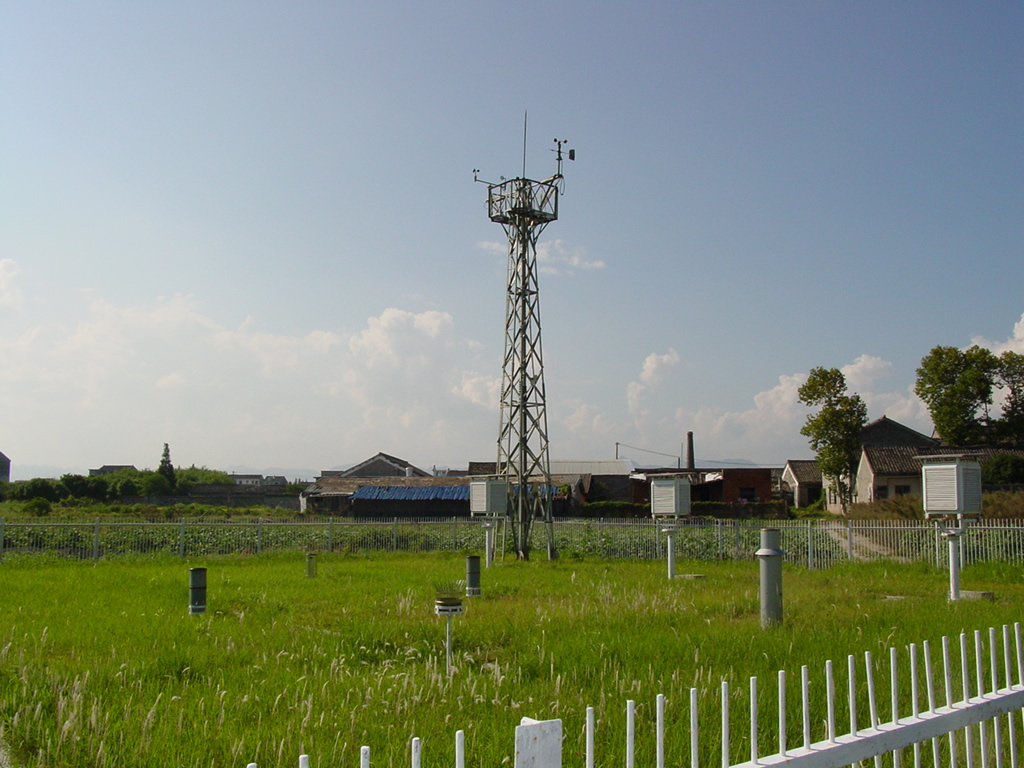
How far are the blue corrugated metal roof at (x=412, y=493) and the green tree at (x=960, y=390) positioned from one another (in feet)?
105

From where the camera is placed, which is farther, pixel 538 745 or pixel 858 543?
pixel 858 543

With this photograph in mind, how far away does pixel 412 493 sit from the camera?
48.7 m

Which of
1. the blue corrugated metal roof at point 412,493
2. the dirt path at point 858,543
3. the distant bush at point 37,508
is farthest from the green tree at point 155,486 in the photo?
the dirt path at point 858,543

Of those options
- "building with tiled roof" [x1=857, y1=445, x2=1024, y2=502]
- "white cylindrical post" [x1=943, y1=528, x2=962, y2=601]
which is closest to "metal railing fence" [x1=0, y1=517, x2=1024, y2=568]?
"white cylindrical post" [x1=943, y1=528, x2=962, y2=601]

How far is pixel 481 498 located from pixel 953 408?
43.2 m

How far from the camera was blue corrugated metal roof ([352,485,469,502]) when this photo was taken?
47.8 metres

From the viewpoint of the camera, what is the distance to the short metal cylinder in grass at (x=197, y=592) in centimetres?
1130

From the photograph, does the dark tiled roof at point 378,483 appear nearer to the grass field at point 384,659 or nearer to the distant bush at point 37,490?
the distant bush at point 37,490

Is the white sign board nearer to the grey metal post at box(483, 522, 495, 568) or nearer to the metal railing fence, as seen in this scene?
the metal railing fence

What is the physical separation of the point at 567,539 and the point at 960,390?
37.9 metres

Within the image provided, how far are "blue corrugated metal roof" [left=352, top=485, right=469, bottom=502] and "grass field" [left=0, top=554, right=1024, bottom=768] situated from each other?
31.8 m

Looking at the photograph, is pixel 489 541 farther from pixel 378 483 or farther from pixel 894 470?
pixel 894 470

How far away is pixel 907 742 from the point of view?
405 cm

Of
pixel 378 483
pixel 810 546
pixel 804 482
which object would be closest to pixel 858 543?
pixel 810 546
